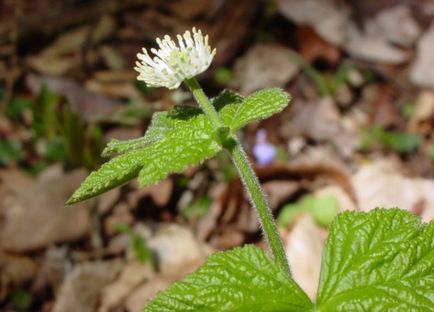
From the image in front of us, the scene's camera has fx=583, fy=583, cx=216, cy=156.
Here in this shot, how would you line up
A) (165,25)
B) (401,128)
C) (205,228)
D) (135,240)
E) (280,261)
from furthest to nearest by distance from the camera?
(165,25)
(401,128)
(205,228)
(135,240)
(280,261)

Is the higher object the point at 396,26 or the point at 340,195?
the point at 396,26

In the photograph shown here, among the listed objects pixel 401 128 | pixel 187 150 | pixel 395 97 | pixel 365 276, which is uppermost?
pixel 395 97

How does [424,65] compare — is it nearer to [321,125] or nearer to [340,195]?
[321,125]

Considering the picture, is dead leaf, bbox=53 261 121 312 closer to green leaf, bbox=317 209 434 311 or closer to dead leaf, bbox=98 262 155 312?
dead leaf, bbox=98 262 155 312

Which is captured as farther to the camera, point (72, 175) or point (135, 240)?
point (72, 175)

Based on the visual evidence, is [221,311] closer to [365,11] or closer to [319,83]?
[319,83]

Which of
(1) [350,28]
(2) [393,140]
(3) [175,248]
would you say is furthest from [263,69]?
(3) [175,248]

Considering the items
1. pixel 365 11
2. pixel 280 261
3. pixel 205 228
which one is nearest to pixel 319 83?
pixel 365 11
